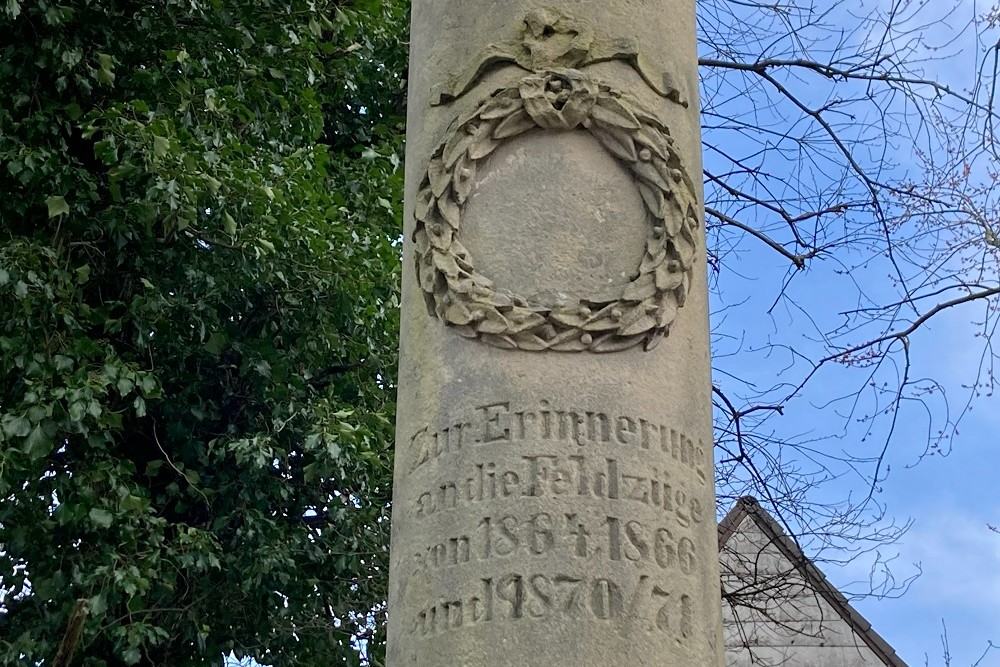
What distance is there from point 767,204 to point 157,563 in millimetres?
4494

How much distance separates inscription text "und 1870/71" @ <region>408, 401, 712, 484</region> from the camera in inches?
169

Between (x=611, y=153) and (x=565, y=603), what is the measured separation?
1.53 metres

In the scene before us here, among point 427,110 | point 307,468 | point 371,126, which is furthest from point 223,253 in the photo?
point 427,110

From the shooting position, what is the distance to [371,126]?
12969 millimetres

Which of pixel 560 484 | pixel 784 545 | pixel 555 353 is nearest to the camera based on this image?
pixel 560 484

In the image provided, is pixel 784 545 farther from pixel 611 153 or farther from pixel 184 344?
pixel 611 153

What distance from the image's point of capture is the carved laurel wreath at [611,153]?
4.50 meters

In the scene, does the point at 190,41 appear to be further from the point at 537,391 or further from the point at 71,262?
the point at 537,391

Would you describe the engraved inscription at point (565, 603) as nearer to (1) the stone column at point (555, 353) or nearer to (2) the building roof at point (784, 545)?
(1) the stone column at point (555, 353)

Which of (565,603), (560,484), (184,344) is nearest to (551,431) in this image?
(560,484)

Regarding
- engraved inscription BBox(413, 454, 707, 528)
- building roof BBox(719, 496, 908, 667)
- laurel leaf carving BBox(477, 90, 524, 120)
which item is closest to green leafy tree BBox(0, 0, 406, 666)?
building roof BBox(719, 496, 908, 667)

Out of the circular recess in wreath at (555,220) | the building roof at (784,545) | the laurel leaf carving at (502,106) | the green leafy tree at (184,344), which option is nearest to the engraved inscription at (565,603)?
the circular recess in wreath at (555,220)

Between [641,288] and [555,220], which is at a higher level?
[555,220]

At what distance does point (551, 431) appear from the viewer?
14.1 ft
